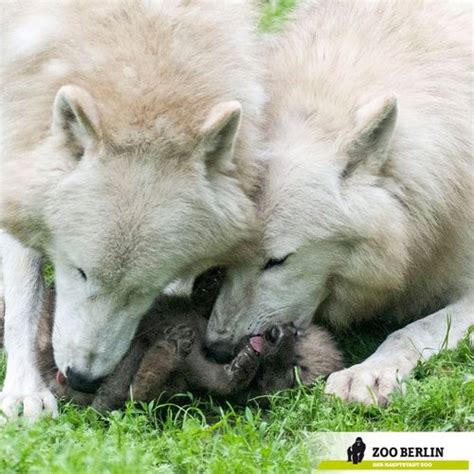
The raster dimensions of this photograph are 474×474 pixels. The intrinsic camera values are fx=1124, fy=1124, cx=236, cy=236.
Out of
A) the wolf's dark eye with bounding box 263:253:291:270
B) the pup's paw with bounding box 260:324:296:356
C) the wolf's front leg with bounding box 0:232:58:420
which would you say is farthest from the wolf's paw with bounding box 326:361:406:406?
the wolf's front leg with bounding box 0:232:58:420

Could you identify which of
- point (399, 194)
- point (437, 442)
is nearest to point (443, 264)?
point (399, 194)

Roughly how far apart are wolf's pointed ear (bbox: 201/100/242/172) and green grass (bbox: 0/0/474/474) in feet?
4.04

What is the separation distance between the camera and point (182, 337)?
18.9 ft

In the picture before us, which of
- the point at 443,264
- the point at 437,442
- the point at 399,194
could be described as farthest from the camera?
the point at 443,264

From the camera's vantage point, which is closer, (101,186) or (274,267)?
(101,186)

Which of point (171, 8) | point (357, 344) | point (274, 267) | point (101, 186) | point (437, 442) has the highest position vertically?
point (171, 8)

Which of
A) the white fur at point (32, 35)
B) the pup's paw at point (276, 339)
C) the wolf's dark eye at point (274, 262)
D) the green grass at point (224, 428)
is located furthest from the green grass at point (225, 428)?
the white fur at point (32, 35)

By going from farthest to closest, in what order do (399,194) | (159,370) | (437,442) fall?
1. (399,194)
2. (159,370)
3. (437,442)

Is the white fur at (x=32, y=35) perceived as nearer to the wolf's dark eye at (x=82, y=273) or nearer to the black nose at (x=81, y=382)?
the wolf's dark eye at (x=82, y=273)

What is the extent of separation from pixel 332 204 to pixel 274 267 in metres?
0.46

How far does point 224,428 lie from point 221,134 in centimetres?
140

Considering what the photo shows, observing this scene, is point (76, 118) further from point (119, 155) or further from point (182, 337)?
point (182, 337)

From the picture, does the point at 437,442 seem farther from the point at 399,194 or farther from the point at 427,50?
the point at 427,50

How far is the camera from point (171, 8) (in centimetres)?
576
